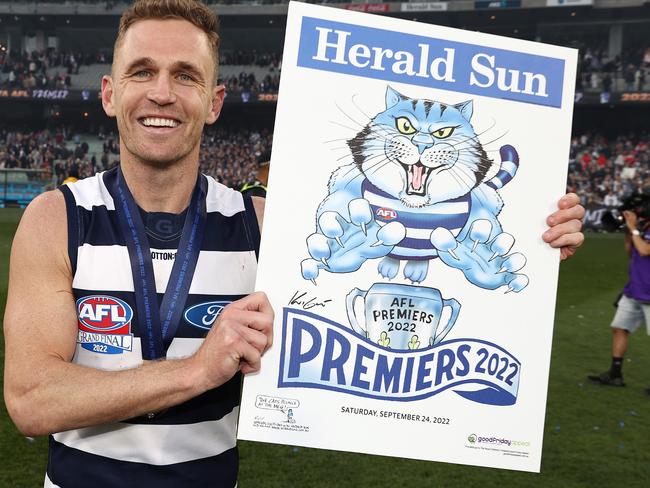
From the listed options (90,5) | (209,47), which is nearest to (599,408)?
(209,47)

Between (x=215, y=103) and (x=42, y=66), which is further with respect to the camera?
(x=42, y=66)

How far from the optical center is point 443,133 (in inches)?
65.8

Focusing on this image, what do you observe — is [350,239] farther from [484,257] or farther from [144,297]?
[144,297]

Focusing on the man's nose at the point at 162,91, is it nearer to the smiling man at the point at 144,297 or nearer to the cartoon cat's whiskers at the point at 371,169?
the smiling man at the point at 144,297

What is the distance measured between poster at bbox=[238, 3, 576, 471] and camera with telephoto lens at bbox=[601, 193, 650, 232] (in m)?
4.81

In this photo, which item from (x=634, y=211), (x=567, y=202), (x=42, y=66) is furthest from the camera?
(x=42, y=66)

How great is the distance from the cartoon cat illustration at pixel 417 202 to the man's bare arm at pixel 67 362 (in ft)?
0.87

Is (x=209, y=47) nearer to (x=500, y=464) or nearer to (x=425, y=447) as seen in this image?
(x=425, y=447)

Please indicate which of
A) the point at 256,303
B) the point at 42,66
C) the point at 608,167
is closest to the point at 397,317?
the point at 256,303

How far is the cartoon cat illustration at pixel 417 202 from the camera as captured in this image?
163cm

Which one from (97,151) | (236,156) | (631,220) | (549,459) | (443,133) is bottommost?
(549,459)

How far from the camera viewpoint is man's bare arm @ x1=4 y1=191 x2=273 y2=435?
4.72ft

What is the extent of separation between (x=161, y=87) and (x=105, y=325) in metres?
0.58

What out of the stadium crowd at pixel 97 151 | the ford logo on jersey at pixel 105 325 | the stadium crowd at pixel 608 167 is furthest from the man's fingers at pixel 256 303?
the stadium crowd at pixel 97 151
